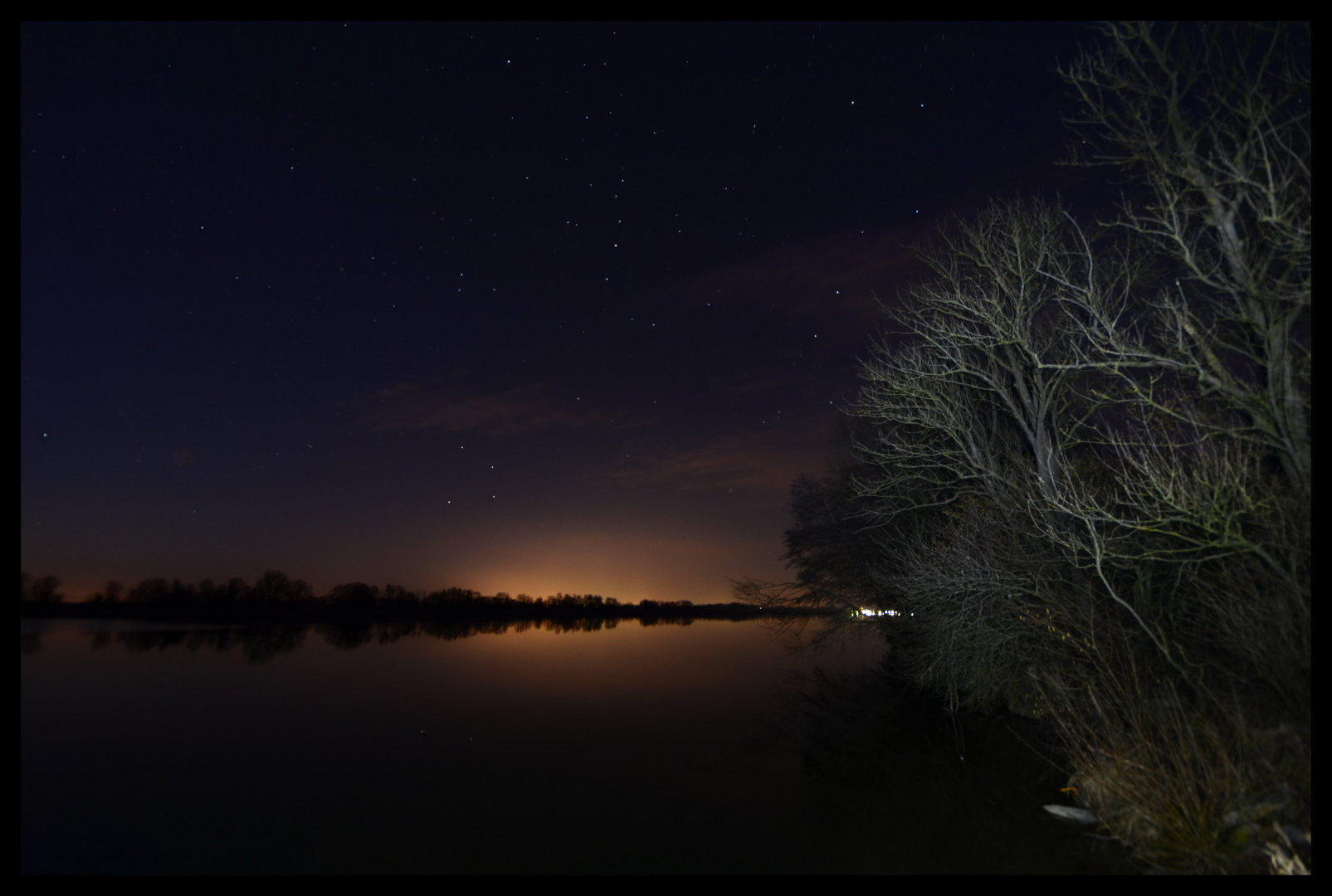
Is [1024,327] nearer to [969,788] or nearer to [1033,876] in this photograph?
[969,788]

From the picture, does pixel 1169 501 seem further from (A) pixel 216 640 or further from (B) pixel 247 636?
(B) pixel 247 636

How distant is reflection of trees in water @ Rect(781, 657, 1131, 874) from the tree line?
104 cm

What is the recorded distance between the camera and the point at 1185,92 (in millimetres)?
10000

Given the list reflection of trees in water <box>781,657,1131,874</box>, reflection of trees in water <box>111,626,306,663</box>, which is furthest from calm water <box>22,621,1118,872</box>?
reflection of trees in water <box>111,626,306,663</box>

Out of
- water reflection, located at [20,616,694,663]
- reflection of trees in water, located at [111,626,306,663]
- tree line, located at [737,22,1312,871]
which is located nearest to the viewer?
tree line, located at [737,22,1312,871]

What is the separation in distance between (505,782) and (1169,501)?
541 inches

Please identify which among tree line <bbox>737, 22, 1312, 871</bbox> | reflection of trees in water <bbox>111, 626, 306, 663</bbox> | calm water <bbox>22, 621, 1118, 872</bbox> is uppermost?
tree line <bbox>737, 22, 1312, 871</bbox>

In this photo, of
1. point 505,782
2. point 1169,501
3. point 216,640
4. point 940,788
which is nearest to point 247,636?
point 216,640

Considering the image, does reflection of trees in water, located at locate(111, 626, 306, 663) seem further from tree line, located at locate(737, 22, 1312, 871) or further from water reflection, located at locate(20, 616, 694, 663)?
tree line, located at locate(737, 22, 1312, 871)

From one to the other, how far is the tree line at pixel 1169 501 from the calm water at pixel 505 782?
197 centimetres

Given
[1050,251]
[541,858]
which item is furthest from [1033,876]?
[1050,251]

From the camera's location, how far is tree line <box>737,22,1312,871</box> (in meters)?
7.95

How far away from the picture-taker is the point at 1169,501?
8758 mm

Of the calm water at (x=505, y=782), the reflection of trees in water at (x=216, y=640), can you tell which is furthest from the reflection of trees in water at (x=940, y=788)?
Answer: the reflection of trees in water at (x=216, y=640)
